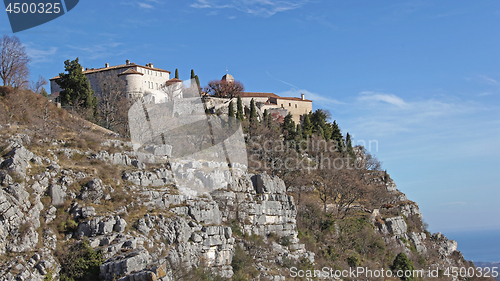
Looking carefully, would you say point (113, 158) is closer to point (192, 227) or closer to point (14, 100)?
point (192, 227)

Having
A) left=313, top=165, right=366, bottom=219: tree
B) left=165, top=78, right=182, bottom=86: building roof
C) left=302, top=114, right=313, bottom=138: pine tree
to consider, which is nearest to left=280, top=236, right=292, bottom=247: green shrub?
left=313, top=165, right=366, bottom=219: tree

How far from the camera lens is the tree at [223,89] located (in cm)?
7900

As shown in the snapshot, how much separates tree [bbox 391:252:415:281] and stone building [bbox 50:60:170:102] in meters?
44.6

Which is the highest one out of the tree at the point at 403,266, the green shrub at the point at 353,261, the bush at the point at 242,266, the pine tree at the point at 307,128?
the pine tree at the point at 307,128

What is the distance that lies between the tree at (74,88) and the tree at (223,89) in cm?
3257

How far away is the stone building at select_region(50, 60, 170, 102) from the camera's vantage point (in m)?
68.4

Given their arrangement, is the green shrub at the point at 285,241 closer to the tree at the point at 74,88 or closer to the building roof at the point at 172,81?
the tree at the point at 74,88

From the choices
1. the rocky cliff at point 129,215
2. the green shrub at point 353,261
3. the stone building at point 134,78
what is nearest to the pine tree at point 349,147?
the green shrub at point 353,261

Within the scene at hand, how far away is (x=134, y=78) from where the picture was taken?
68875mm

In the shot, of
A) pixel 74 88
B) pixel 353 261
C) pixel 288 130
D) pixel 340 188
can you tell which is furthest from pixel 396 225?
pixel 74 88

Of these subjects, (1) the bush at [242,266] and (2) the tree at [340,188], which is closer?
(1) the bush at [242,266]

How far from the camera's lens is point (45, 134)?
28.2 m

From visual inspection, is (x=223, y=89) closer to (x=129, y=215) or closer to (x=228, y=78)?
(x=228, y=78)

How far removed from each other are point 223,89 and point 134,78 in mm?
17308
